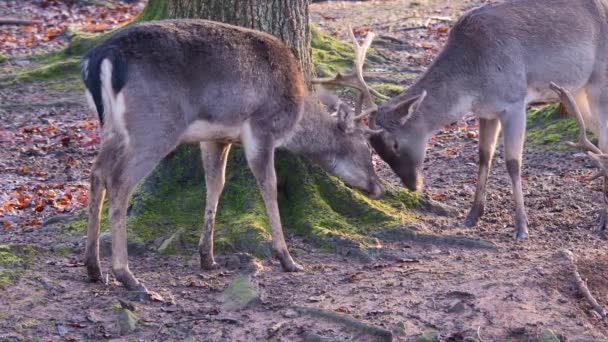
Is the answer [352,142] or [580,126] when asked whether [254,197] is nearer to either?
[352,142]

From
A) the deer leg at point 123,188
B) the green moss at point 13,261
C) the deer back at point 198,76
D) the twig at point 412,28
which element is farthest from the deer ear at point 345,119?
the twig at point 412,28

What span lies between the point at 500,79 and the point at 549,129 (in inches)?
97.7

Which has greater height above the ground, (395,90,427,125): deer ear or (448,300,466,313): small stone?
(395,90,427,125): deer ear

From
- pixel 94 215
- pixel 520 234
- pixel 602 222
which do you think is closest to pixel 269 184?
pixel 94 215

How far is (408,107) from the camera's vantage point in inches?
321

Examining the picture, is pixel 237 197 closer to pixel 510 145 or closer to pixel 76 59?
pixel 510 145

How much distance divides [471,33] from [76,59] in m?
6.34

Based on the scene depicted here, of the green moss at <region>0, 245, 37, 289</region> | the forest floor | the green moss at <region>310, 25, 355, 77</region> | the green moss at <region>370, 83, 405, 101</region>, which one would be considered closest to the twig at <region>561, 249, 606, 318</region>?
the forest floor

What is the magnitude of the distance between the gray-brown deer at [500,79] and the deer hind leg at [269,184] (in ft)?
5.00

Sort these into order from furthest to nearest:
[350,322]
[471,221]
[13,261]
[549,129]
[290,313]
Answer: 1. [549,129]
2. [471,221]
3. [13,261]
4. [290,313]
5. [350,322]

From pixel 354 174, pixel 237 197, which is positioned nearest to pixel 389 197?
pixel 354 174

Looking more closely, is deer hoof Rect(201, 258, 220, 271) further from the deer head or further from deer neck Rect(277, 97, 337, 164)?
the deer head

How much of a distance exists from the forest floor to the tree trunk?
248 mm

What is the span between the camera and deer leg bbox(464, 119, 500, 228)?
813 cm
